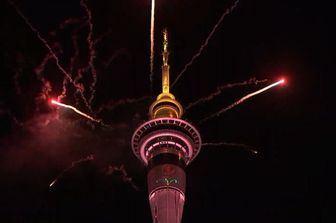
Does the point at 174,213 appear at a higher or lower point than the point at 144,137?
lower

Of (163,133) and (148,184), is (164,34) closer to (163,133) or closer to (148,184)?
(163,133)

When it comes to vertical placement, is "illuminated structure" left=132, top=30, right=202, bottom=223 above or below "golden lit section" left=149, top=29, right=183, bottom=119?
below

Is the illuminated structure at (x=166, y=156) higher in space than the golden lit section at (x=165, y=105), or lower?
lower

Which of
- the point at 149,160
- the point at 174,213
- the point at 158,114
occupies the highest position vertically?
the point at 158,114

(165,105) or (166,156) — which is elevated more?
(165,105)

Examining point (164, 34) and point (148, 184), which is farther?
point (148, 184)

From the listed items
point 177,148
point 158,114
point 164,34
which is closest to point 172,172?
point 177,148
